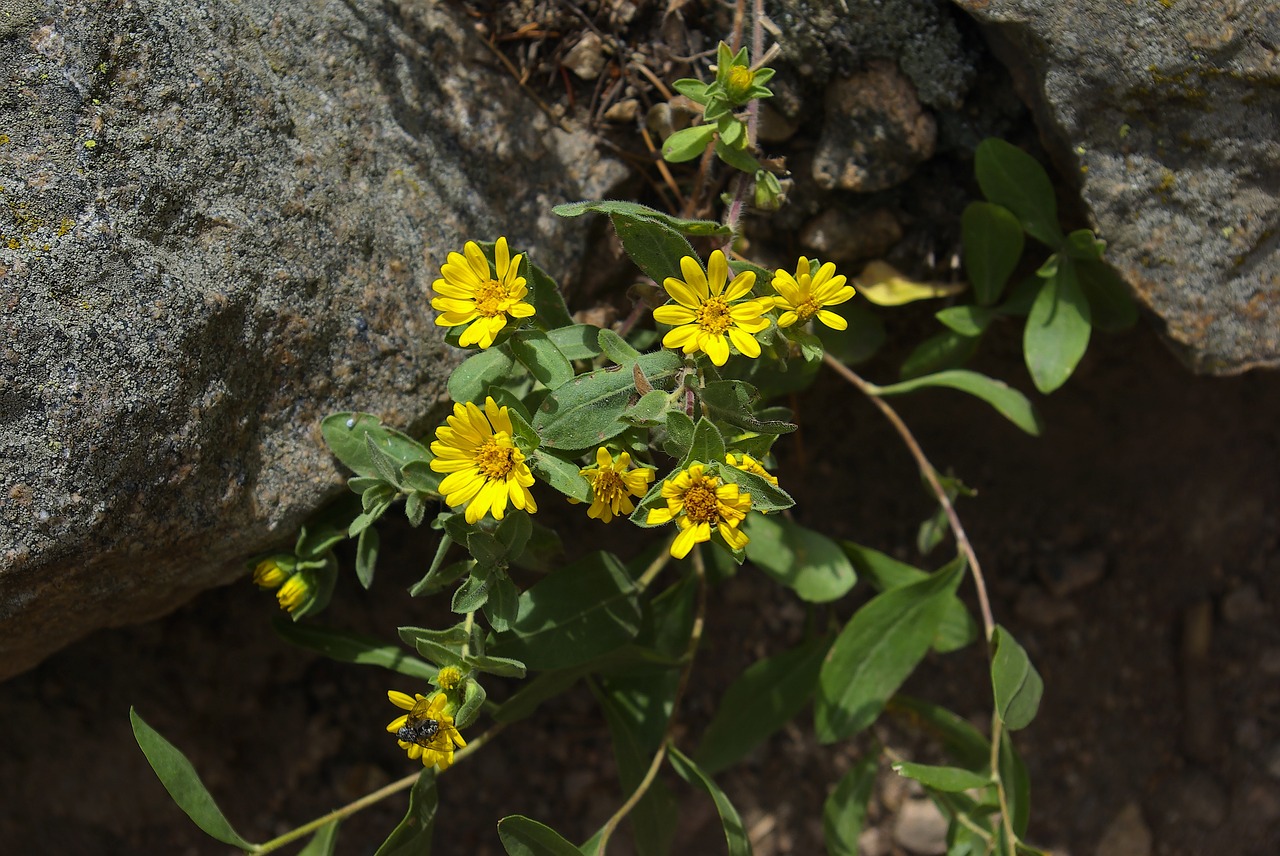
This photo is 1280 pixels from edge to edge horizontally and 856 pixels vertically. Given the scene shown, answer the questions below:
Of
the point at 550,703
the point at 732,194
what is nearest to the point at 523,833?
the point at 550,703

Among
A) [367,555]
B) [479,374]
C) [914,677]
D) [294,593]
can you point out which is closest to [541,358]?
[479,374]

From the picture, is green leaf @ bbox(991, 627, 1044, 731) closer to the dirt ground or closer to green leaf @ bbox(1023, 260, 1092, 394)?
green leaf @ bbox(1023, 260, 1092, 394)

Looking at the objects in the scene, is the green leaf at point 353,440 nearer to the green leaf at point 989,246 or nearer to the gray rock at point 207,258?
the gray rock at point 207,258

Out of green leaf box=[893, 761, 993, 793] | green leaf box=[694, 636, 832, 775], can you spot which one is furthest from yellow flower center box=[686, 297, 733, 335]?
green leaf box=[694, 636, 832, 775]

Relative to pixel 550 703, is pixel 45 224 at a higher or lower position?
higher

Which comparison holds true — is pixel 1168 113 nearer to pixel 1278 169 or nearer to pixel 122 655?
pixel 1278 169

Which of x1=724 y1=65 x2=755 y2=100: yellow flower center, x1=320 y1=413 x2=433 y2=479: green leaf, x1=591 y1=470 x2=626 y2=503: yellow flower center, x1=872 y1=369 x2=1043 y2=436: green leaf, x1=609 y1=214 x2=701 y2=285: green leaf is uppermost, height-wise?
x1=724 y1=65 x2=755 y2=100: yellow flower center
